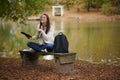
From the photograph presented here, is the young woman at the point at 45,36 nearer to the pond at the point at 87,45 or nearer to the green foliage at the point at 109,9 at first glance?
the pond at the point at 87,45

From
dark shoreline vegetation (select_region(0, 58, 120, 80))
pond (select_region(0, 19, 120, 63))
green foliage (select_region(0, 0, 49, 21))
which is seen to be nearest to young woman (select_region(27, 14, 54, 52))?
dark shoreline vegetation (select_region(0, 58, 120, 80))

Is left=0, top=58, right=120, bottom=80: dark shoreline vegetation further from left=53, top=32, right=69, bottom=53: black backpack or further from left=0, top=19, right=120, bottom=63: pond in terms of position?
left=0, top=19, right=120, bottom=63: pond

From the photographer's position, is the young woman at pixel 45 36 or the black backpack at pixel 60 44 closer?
the black backpack at pixel 60 44

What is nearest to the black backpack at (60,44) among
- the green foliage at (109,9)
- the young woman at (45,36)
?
the young woman at (45,36)

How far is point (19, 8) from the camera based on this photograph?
1059 centimetres

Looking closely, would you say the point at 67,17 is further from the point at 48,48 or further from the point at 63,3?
the point at 48,48

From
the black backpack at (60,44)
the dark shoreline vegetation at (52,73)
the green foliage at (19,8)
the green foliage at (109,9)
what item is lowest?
the green foliage at (109,9)

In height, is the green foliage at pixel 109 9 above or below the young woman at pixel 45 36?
below

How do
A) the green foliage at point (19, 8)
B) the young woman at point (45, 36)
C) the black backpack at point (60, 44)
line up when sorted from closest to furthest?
the black backpack at point (60, 44) < the young woman at point (45, 36) < the green foliage at point (19, 8)

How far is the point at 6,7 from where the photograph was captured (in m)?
9.81

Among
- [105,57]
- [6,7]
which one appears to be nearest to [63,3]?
[105,57]

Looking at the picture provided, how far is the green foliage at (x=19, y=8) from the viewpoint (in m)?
9.84

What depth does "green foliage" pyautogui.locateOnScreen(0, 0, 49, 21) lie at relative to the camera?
9841 millimetres

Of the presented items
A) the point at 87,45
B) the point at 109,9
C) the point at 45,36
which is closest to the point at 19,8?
the point at 45,36
